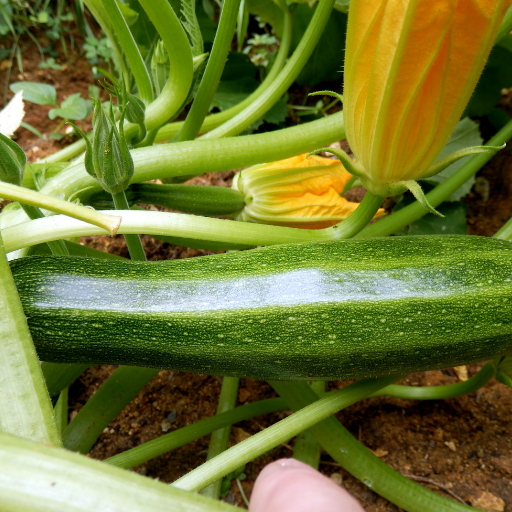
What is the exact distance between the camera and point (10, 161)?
3.22 feet

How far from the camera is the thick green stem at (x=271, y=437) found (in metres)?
0.90

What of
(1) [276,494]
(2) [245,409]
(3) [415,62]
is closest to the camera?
(1) [276,494]

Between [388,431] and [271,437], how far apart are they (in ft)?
1.86

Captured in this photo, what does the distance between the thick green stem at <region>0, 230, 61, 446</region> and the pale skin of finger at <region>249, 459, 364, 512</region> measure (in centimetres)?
36

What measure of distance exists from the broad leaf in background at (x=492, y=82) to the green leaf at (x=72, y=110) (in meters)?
1.48

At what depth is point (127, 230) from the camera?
3.36 ft

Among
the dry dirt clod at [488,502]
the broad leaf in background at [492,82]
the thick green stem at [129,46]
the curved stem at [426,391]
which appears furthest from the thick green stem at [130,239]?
the broad leaf in background at [492,82]

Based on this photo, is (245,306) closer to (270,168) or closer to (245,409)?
(245,409)

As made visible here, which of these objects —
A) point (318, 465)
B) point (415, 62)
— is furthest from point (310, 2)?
point (318, 465)

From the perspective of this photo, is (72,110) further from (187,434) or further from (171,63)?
(187,434)

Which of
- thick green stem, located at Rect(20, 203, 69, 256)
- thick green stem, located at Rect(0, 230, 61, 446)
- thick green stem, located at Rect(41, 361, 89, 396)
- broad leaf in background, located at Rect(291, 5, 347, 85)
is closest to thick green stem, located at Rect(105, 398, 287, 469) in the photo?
thick green stem, located at Rect(41, 361, 89, 396)

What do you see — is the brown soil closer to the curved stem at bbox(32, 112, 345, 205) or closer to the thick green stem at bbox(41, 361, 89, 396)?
the thick green stem at bbox(41, 361, 89, 396)

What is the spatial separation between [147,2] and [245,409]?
40.8 inches

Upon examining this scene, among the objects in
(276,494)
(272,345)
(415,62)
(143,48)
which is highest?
(415,62)
